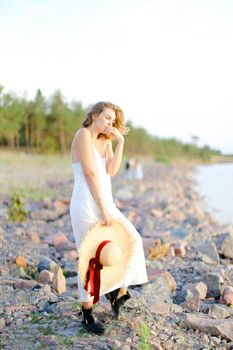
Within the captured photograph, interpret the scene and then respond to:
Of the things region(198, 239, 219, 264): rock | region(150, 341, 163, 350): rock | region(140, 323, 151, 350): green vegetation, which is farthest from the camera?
region(198, 239, 219, 264): rock

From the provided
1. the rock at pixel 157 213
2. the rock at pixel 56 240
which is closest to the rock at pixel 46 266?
the rock at pixel 56 240

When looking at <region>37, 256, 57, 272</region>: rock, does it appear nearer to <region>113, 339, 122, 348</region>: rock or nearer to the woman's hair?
<region>113, 339, 122, 348</region>: rock

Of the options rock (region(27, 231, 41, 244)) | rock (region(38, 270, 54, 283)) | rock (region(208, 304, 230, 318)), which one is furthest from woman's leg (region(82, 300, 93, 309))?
rock (region(27, 231, 41, 244))

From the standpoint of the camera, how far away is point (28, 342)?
4.31m

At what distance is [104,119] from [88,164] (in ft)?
1.29

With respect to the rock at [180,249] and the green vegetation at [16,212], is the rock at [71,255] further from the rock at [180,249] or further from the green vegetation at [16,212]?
the green vegetation at [16,212]

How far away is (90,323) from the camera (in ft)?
14.5

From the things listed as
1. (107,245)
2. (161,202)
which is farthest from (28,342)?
(161,202)

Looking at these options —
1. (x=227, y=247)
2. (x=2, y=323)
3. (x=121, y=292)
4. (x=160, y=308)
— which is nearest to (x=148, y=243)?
(x=227, y=247)

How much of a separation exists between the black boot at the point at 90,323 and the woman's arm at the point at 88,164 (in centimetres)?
77

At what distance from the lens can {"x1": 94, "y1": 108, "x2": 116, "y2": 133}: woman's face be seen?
4371 millimetres

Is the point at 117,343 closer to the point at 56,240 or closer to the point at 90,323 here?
the point at 90,323

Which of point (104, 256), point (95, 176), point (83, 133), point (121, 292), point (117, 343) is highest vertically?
point (83, 133)

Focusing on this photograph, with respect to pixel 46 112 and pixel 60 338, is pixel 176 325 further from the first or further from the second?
pixel 46 112
